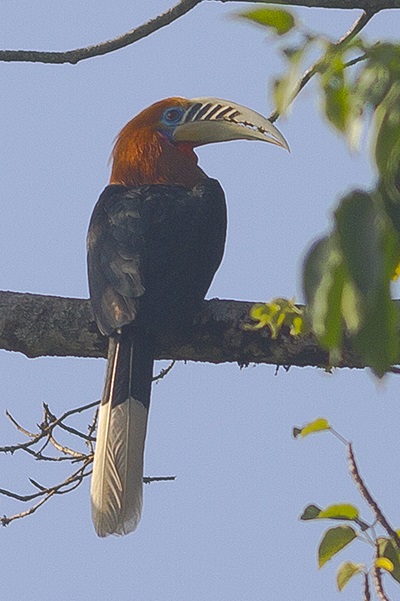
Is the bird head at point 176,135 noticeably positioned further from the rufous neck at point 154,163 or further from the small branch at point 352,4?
the small branch at point 352,4

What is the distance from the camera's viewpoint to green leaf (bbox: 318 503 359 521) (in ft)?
6.94

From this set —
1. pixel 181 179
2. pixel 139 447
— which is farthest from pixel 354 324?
pixel 181 179

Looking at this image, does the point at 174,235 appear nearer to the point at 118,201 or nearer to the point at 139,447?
the point at 118,201

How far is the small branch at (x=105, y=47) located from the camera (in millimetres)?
3207

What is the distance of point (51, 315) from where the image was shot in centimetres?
388

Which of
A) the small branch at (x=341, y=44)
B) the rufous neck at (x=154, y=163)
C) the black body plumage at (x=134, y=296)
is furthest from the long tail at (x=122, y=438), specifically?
the rufous neck at (x=154, y=163)

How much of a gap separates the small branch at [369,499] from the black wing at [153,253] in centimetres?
189

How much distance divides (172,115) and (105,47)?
8.14 ft

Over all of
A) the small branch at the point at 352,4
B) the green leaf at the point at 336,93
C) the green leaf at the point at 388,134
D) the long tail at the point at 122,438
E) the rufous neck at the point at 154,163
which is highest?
the rufous neck at the point at 154,163

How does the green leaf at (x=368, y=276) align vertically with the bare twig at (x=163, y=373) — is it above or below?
below

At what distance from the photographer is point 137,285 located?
4.20 metres

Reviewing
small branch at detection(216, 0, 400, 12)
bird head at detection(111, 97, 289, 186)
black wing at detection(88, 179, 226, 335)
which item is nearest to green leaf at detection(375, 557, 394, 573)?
small branch at detection(216, 0, 400, 12)

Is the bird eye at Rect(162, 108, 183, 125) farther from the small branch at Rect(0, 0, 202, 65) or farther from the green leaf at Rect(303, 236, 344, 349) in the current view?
the green leaf at Rect(303, 236, 344, 349)

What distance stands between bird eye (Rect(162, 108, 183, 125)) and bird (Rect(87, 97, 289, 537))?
500mm
